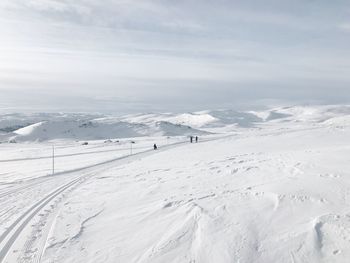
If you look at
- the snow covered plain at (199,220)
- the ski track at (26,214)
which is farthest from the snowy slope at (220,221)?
the ski track at (26,214)

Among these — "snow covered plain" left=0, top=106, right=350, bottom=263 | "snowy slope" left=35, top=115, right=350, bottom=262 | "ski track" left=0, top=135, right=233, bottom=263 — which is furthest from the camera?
"ski track" left=0, top=135, right=233, bottom=263

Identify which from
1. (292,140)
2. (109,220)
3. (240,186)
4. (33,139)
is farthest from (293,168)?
(33,139)

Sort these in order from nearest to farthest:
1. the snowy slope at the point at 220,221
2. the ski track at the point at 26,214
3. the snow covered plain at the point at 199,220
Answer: the snowy slope at the point at 220,221, the snow covered plain at the point at 199,220, the ski track at the point at 26,214

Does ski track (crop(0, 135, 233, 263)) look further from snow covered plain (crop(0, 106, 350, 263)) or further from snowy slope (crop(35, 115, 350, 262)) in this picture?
snowy slope (crop(35, 115, 350, 262))

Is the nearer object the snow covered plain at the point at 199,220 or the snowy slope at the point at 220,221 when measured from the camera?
the snowy slope at the point at 220,221

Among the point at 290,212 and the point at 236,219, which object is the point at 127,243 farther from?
the point at 290,212

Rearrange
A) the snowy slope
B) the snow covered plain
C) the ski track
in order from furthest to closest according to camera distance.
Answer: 1. the ski track
2. the snow covered plain
3. the snowy slope

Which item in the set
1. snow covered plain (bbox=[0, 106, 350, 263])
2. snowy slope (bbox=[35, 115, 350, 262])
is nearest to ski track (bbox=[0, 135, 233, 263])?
snow covered plain (bbox=[0, 106, 350, 263])

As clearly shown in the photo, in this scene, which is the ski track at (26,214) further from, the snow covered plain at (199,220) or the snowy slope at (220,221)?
the snowy slope at (220,221)

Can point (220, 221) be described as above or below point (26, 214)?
above

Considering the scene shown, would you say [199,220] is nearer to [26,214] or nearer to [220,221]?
[220,221]

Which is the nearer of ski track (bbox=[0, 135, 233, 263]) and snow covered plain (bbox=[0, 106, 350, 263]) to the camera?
snow covered plain (bbox=[0, 106, 350, 263])

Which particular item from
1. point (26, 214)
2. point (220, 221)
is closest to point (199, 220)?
point (220, 221)

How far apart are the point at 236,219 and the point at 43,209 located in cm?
976
